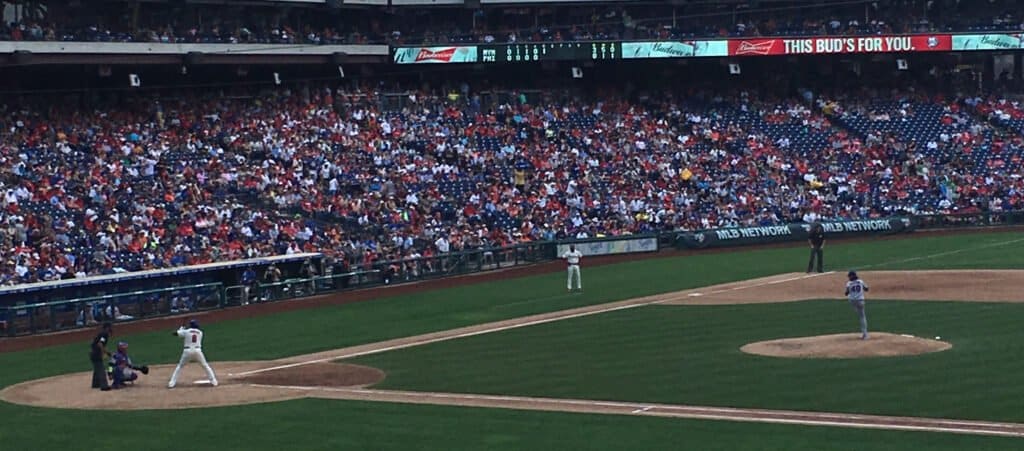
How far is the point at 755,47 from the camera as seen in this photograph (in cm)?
6038

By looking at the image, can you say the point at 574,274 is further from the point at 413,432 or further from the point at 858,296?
the point at 413,432

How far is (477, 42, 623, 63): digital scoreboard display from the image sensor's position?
190 ft

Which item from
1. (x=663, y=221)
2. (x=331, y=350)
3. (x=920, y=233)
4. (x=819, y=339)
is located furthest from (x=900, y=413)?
(x=920, y=233)

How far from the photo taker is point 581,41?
58812mm

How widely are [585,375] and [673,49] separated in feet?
117

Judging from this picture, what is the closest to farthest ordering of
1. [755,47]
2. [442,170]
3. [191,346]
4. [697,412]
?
1. [697,412]
2. [191,346]
3. [442,170]
4. [755,47]

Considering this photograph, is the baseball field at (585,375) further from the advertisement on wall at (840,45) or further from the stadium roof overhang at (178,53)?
the advertisement on wall at (840,45)

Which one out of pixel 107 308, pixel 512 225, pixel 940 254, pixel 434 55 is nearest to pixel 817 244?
pixel 940 254

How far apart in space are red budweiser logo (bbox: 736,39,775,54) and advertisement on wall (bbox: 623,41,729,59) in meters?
0.61

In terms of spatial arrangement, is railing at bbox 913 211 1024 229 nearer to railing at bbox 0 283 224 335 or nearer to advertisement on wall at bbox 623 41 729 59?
advertisement on wall at bbox 623 41 729 59

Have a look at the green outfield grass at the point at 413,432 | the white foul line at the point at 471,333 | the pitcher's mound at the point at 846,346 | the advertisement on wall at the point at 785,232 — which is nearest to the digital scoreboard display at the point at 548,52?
the advertisement on wall at the point at 785,232

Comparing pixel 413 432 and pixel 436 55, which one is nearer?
pixel 413 432

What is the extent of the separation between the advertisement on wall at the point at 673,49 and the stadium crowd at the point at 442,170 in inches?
96.3

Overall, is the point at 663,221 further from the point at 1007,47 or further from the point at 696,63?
the point at 1007,47
